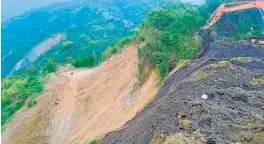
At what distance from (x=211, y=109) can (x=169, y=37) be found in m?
11.2

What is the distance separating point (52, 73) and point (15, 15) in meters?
89.3

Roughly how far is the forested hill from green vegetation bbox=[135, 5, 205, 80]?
4559 centimetres

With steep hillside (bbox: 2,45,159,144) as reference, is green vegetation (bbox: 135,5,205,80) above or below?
above

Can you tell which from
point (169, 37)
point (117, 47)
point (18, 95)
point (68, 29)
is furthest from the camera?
point (68, 29)

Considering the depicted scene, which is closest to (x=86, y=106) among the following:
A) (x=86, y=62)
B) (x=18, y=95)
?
(x=18, y=95)

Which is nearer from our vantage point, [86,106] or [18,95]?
[86,106]

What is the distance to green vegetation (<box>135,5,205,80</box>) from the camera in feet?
79.0

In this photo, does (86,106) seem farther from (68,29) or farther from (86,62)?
(68,29)

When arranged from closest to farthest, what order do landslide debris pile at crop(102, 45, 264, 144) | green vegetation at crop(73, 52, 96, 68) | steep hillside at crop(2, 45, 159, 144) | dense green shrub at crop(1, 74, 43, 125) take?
landslide debris pile at crop(102, 45, 264, 144), steep hillside at crop(2, 45, 159, 144), dense green shrub at crop(1, 74, 43, 125), green vegetation at crop(73, 52, 96, 68)

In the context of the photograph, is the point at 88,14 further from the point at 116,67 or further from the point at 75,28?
the point at 116,67

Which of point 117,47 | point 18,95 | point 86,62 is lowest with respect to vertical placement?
point 86,62

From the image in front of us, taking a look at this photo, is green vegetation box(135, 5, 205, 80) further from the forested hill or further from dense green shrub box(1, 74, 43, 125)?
the forested hill

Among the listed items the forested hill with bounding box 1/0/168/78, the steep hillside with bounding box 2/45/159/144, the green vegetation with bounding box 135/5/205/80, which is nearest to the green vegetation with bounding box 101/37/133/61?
the steep hillside with bounding box 2/45/159/144

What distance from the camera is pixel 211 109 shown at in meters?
13.9
